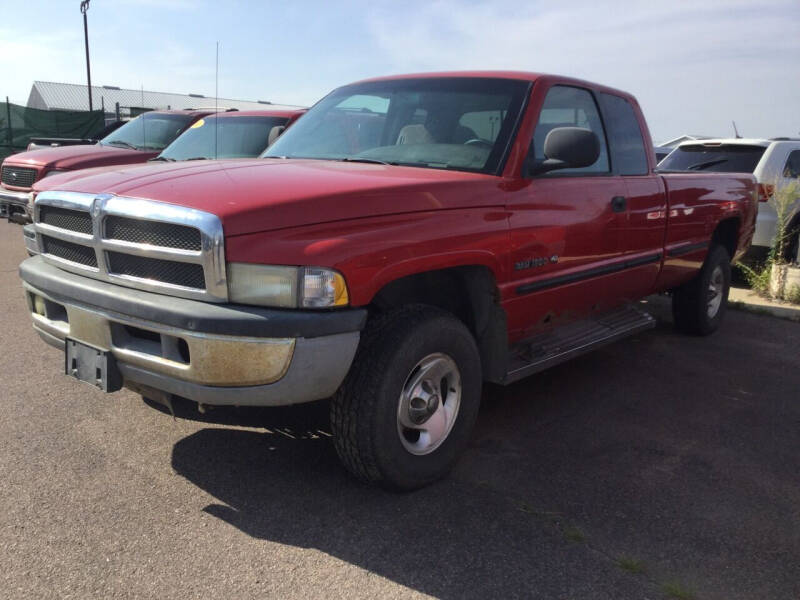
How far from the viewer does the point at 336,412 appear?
3.05 meters

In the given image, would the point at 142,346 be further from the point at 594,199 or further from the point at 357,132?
the point at 594,199

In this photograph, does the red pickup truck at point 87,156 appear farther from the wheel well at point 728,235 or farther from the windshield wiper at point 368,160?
the wheel well at point 728,235

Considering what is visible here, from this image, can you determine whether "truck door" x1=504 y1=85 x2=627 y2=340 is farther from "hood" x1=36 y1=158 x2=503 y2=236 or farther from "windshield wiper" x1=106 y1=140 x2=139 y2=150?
"windshield wiper" x1=106 y1=140 x2=139 y2=150

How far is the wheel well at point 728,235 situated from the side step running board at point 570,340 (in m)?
1.59

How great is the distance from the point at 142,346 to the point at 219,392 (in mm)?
403

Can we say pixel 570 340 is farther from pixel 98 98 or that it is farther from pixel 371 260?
pixel 98 98

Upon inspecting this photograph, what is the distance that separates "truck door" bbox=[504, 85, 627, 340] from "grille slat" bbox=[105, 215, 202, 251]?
1.56 metres

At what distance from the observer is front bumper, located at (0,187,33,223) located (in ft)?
28.0

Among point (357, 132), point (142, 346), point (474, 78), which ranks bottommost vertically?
point (142, 346)

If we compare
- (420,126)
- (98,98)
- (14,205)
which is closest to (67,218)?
(420,126)

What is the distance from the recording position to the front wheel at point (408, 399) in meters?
2.98

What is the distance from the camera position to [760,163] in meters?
8.31

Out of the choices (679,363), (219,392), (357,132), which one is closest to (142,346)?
(219,392)

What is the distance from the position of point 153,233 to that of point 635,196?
3.03 m
